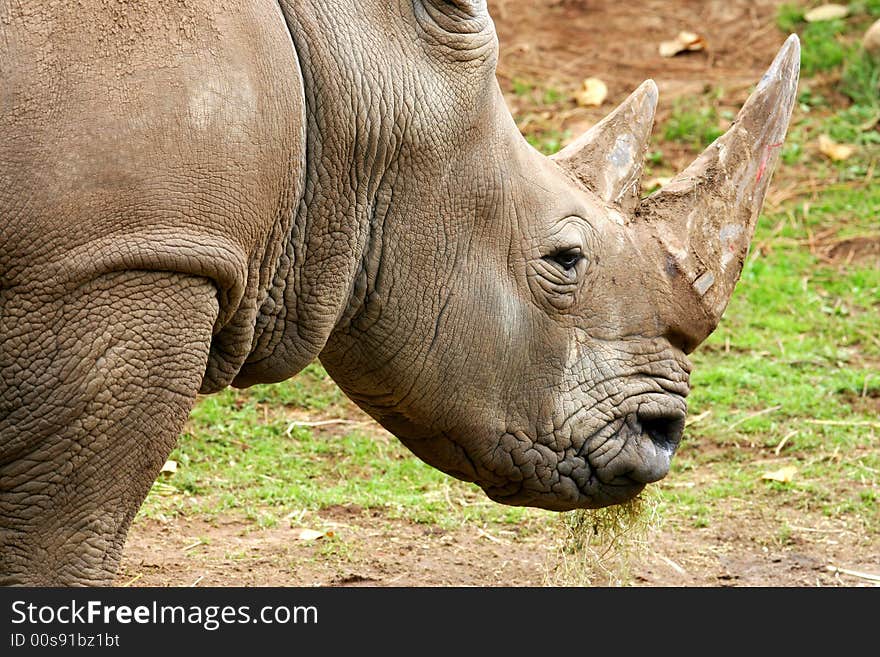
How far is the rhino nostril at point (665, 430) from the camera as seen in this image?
176 inches

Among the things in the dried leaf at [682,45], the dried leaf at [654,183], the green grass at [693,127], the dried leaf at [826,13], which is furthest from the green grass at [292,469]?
the dried leaf at [826,13]

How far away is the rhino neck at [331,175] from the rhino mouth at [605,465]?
2.60 ft

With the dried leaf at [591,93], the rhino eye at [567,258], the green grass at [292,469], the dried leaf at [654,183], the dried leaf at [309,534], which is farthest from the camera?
the dried leaf at [591,93]

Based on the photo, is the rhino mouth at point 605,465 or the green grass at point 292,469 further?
the green grass at point 292,469

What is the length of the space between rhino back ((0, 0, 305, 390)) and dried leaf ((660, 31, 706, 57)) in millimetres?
7703

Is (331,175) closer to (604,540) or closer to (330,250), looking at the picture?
(330,250)

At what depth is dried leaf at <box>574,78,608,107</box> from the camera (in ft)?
33.0

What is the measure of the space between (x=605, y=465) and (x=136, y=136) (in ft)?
5.87

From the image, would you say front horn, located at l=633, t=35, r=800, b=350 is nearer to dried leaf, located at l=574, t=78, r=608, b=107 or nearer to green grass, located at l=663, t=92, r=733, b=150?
green grass, located at l=663, t=92, r=733, b=150

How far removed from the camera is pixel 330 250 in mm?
3875

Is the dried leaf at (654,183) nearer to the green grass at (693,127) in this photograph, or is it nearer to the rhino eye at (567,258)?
the green grass at (693,127)

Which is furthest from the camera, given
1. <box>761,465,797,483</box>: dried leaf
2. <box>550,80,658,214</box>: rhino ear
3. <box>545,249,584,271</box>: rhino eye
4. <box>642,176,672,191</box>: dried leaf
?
<box>642,176,672,191</box>: dried leaf

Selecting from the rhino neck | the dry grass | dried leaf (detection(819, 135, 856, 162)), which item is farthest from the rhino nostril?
dried leaf (detection(819, 135, 856, 162))
